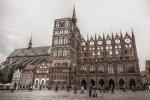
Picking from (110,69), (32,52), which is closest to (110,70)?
(110,69)

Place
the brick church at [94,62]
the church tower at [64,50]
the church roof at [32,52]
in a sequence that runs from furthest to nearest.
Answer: the church roof at [32,52], the church tower at [64,50], the brick church at [94,62]

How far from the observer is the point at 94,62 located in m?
58.7

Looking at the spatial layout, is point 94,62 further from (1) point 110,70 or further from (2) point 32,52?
(2) point 32,52

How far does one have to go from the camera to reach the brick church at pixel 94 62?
54.6 metres

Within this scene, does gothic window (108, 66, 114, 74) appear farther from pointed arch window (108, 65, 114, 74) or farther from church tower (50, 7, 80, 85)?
church tower (50, 7, 80, 85)

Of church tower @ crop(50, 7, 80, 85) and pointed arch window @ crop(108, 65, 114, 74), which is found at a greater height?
church tower @ crop(50, 7, 80, 85)

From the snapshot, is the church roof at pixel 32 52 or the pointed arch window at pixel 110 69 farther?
the church roof at pixel 32 52

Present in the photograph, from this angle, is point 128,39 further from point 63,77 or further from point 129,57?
point 63,77

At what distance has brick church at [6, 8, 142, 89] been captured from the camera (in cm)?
5462

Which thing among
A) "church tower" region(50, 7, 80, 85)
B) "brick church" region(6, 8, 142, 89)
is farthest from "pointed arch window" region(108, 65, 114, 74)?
"church tower" region(50, 7, 80, 85)

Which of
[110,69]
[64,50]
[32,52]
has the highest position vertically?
[32,52]

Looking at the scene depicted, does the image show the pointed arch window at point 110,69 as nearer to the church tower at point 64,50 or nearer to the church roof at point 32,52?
the church tower at point 64,50

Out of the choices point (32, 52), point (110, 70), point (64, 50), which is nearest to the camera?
point (110, 70)

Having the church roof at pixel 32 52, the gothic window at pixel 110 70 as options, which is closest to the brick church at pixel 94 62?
the gothic window at pixel 110 70
